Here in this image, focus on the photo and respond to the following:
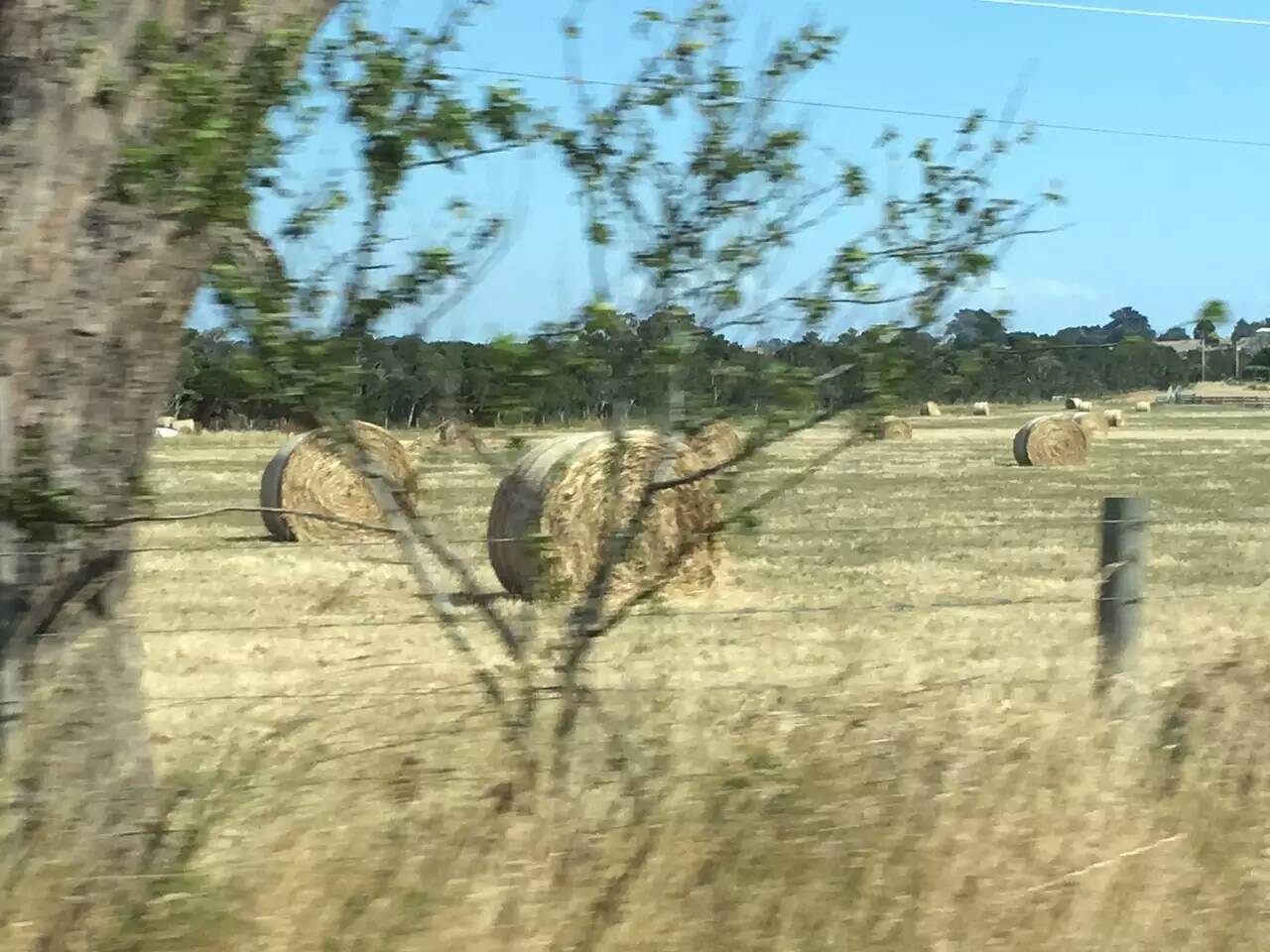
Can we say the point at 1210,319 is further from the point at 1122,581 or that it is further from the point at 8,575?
the point at 8,575

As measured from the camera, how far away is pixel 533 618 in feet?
14.4

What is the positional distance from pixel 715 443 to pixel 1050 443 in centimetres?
2696

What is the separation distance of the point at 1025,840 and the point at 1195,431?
42.2 m

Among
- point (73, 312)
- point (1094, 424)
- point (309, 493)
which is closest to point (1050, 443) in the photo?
point (1094, 424)

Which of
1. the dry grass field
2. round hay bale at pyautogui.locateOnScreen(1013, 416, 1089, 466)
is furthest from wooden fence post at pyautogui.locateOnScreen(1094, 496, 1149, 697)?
round hay bale at pyautogui.locateOnScreen(1013, 416, 1089, 466)

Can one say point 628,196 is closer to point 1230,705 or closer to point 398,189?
→ point 398,189

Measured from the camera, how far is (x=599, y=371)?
4004mm

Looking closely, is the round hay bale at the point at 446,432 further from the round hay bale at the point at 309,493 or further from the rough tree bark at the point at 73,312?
the round hay bale at the point at 309,493

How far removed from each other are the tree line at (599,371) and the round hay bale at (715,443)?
2.8 inches

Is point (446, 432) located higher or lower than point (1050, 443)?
higher

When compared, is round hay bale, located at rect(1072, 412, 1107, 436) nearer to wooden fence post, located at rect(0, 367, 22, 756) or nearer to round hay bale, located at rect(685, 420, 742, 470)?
round hay bale, located at rect(685, 420, 742, 470)

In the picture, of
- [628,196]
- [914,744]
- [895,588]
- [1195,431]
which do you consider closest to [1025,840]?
[914,744]

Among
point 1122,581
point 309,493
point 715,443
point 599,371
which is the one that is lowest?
point 309,493

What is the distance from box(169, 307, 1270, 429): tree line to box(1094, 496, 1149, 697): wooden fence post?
0.99 m
